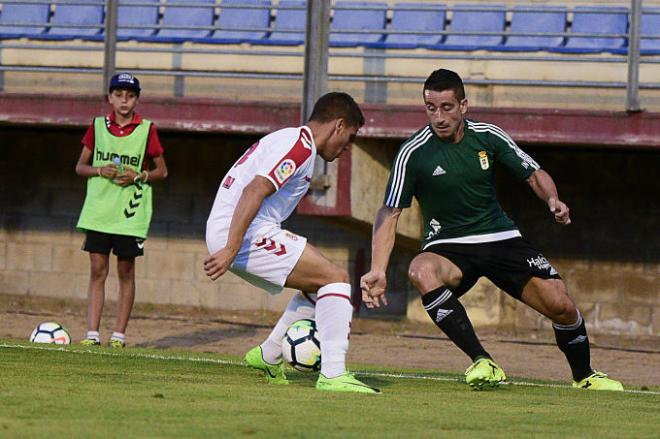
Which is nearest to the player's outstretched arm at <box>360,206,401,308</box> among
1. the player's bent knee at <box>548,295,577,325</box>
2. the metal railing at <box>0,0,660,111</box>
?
the player's bent knee at <box>548,295,577,325</box>

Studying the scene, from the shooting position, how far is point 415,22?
1448cm

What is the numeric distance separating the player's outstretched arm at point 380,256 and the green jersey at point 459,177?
0.17 metres

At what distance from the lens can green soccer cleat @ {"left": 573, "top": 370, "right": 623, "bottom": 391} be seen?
8312mm

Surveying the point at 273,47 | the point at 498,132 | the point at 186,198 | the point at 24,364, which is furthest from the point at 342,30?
the point at 24,364

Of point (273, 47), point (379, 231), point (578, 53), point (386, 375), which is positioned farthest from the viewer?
point (273, 47)

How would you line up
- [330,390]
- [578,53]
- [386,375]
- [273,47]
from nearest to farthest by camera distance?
[330,390] < [386,375] < [578,53] < [273,47]

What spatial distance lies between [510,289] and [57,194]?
8.51m

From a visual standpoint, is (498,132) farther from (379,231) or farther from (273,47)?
(273,47)

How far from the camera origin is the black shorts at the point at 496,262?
8.03m

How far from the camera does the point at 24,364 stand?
7.94 metres

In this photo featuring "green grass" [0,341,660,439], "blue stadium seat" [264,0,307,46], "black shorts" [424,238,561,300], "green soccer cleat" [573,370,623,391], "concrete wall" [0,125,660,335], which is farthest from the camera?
"blue stadium seat" [264,0,307,46]

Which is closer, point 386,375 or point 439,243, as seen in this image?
point 439,243

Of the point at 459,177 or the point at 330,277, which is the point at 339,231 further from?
the point at 330,277

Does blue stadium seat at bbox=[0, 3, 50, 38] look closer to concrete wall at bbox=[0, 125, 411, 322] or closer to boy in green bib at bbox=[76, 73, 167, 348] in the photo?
concrete wall at bbox=[0, 125, 411, 322]
